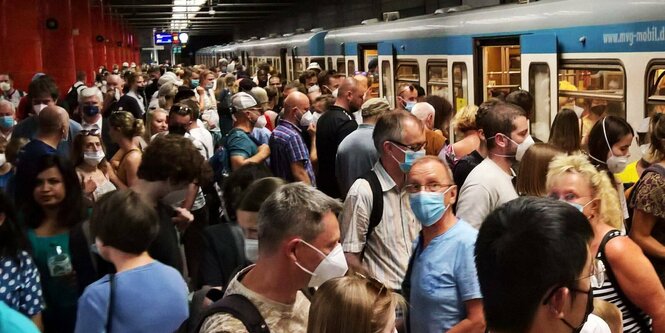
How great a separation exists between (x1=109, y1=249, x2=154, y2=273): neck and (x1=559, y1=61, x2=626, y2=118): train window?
5.11 metres

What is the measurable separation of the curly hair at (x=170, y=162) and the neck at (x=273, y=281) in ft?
6.19

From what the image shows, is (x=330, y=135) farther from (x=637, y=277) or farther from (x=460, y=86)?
(x=637, y=277)

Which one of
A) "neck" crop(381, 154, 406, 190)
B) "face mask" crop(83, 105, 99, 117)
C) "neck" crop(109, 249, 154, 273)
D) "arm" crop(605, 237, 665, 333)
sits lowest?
"arm" crop(605, 237, 665, 333)

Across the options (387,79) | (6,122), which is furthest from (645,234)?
(387,79)

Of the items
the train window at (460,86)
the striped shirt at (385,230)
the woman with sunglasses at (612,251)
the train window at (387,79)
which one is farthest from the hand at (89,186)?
the train window at (387,79)

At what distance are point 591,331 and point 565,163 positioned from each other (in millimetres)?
1314

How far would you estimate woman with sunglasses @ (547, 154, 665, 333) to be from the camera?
3834 millimetres

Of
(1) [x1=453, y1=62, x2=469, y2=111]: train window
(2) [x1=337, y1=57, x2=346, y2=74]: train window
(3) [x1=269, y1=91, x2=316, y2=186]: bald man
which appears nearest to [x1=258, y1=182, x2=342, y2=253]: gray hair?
(3) [x1=269, y1=91, x2=316, y2=186]: bald man

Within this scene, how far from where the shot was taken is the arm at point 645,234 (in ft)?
16.8

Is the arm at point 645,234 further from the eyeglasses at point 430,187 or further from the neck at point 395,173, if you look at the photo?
the eyeglasses at point 430,187

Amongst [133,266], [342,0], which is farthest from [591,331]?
[342,0]

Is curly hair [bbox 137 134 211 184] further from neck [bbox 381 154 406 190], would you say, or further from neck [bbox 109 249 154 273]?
neck [bbox 381 154 406 190]

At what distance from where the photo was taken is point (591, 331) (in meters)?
2.99

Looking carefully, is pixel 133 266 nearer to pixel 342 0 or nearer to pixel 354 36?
pixel 354 36
